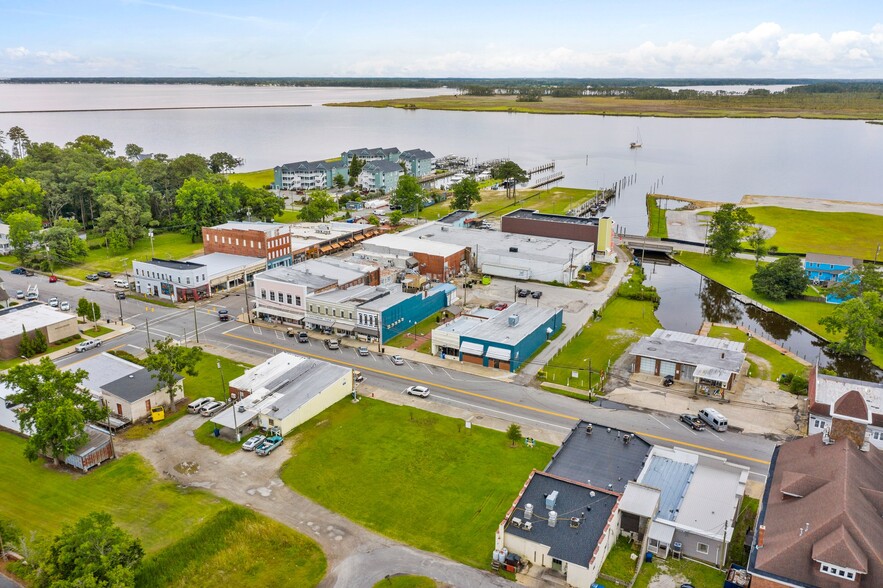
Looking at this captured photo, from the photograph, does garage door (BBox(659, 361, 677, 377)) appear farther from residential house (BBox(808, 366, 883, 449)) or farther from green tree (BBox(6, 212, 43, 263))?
green tree (BBox(6, 212, 43, 263))

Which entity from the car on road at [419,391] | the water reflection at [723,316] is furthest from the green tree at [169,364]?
the water reflection at [723,316]

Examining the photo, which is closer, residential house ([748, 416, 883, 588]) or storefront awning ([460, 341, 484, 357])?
residential house ([748, 416, 883, 588])

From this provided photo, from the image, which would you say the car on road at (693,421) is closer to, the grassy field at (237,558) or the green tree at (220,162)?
the grassy field at (237,558)

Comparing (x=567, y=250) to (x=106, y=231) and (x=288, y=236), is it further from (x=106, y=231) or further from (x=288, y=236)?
(x=106, y=231)

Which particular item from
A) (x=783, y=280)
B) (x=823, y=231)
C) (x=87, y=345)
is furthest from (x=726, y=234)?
(x=87, y=345)

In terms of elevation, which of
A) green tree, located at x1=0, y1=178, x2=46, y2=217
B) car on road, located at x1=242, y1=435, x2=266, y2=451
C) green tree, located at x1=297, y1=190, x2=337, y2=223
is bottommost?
car on road, located at x1=242, y1=435, x2=266, y2=451

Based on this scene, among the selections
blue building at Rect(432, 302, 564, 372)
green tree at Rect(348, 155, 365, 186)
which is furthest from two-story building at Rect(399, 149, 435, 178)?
blue building at Rect(432, 302, 564, 372)

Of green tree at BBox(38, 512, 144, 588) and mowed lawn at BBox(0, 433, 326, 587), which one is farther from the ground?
green tree at BBox(38, 512, 144, 588)
